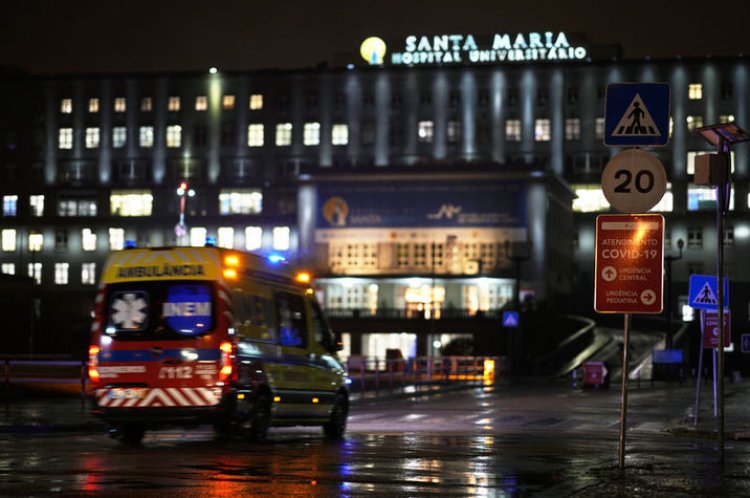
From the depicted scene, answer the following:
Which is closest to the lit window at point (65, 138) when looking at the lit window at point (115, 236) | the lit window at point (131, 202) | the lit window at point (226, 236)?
the lit window at point (131, 202)

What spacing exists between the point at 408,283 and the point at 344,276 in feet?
16.7

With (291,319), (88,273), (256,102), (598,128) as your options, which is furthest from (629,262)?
(88,273)

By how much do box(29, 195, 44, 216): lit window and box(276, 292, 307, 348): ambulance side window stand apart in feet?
376

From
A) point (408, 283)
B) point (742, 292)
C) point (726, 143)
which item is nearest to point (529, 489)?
point (726, 143)

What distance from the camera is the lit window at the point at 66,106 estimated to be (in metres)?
132

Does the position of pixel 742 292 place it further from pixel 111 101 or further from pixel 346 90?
pixel 111 101

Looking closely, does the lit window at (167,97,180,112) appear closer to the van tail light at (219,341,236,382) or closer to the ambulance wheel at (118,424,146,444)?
the ambulance wheel at (118,424,146,444)

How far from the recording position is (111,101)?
131000 mm

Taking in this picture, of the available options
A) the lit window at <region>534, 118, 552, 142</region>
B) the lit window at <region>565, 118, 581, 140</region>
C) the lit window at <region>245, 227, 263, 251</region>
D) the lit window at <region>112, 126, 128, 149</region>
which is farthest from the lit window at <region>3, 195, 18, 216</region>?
the lit window at <region>565, 118, 581, 140</region>

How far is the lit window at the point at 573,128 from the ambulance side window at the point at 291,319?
107 metres

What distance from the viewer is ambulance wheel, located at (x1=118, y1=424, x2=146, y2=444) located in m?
19.6

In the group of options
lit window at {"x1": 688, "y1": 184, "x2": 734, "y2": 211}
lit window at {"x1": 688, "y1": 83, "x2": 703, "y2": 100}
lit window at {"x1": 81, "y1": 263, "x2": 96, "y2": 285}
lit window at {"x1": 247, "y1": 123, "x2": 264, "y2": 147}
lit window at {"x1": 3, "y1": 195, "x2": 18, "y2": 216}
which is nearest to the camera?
lit window at {"x1": 688, "y1": 83, "x2": 703, "y2": 100}

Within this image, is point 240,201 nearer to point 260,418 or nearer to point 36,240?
point 36,240

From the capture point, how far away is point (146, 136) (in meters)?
130
